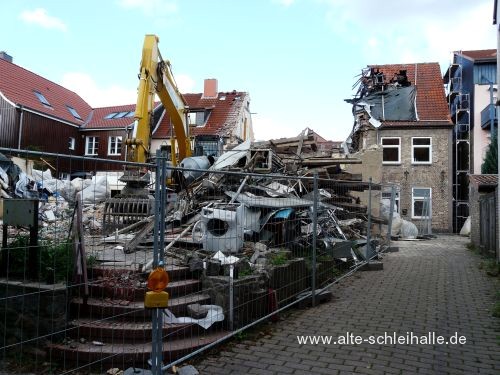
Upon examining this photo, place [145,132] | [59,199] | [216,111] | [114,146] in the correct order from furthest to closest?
[216,111], [114,146], [145,132], [59,199]

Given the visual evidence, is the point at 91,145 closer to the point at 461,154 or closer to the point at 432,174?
the point at 432,174

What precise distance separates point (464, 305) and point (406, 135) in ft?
73.5

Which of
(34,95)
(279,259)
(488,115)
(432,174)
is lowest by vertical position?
(279,259)

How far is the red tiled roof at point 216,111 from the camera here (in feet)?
109

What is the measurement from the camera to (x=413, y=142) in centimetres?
2783

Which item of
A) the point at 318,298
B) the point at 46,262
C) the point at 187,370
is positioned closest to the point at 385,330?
the point at 318,298

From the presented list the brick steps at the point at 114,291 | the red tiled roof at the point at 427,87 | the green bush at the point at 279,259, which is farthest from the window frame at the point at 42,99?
the brick steps at the point at 114,291

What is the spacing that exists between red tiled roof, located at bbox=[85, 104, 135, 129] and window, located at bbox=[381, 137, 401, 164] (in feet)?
61.9

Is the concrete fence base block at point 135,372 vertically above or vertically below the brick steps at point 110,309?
below

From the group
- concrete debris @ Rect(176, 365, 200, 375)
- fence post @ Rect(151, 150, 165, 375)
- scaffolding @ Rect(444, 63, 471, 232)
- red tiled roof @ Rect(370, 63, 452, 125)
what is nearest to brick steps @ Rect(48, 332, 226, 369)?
concrete debris @ Rect(176, 365, 200, 375)

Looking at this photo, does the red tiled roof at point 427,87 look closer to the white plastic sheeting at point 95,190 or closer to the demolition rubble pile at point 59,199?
the white plastic sheeting at point 95,190

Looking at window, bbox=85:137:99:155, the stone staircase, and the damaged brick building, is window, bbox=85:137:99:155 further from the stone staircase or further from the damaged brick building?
the stone staircase

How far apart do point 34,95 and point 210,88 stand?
538 inches

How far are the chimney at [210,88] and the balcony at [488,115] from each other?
67.0ft
